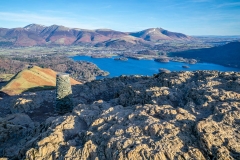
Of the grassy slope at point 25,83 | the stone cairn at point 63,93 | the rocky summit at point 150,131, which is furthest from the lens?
the grassy slope at point 25,83

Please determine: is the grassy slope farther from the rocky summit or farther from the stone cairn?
the rocky summit

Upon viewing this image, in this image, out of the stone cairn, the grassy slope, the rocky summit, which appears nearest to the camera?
the rocky summit

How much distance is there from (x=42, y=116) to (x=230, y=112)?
2047 cm

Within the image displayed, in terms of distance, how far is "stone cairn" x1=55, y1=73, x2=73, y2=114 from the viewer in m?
22.8

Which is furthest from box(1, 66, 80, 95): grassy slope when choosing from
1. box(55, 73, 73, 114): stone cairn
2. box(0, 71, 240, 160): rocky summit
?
box(0, 71, 240, 160): rocky summit

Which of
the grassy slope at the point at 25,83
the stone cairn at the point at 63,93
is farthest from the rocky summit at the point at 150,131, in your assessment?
the grassy slope at the point at 25,83

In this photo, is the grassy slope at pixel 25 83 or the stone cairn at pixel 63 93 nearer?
the stone cairn at pixel 63 93

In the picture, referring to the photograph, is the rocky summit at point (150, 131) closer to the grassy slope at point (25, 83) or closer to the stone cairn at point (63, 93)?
the stone cairn at point (63, 93)

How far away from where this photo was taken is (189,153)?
10023 mm

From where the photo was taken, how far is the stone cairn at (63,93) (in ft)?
74.8

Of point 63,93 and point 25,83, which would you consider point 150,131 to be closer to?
point 63,93

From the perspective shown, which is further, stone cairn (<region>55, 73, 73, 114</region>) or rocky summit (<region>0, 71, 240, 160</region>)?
stone cairn (<region>55, 73, 73, 114</region>)

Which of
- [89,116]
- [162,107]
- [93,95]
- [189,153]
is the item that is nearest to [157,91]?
[162,107]

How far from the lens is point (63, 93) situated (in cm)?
2312
